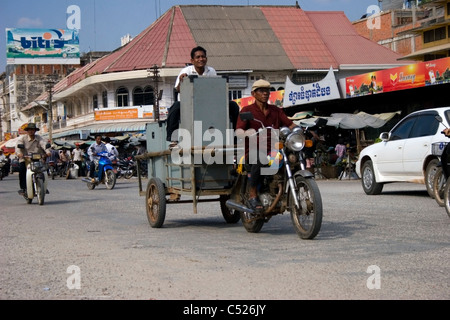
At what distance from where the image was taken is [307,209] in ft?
25.8

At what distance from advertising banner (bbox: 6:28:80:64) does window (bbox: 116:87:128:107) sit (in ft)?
78.7

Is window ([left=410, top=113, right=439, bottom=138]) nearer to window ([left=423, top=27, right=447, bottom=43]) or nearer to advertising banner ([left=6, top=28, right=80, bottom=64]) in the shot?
window ([left=423, top=27, right=447, bottom=43])

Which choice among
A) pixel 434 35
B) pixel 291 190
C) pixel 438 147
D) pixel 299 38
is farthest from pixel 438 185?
pixel 434 35

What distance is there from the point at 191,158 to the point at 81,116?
55195 millimetres

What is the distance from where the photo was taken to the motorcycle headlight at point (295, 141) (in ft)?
26.3

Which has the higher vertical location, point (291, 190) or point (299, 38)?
point (299, 38)

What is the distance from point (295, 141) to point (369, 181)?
882 cm

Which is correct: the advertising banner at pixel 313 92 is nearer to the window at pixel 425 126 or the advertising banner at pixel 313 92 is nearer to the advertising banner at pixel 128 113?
the window at pixel 425 126

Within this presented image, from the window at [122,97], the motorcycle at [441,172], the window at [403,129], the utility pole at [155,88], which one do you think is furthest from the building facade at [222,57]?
the motorcycle at [441,172]

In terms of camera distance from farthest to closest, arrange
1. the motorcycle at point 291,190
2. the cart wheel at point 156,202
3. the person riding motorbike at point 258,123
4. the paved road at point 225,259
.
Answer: the cart wheel at point 156,202
the person riding motorbike at point 258,123
the motorcycle at point 291,190
the paved road at point 225,259

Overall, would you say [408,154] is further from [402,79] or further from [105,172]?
[402,79]

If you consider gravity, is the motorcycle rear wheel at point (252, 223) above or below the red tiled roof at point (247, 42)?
below

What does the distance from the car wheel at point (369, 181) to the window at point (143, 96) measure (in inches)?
1588
